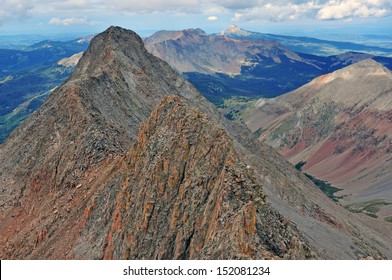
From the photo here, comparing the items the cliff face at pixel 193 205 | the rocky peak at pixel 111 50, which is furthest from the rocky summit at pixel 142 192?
the rocky peak at pixel 111 50

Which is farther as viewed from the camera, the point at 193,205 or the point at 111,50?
the point at 111,50

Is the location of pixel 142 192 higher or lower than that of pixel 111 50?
lower

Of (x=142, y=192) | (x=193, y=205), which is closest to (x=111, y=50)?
(x=142, y=192)

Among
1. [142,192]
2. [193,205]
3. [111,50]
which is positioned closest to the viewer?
[193,205]

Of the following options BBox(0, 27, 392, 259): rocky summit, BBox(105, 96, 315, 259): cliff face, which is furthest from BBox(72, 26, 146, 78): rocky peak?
BBox(105, 96, 315, 259): cliff face

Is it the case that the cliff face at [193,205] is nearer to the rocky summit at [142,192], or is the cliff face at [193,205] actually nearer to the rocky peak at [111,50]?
the rocky summit at [142,192]

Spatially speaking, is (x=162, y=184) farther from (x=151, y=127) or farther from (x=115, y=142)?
(x=115, y=142)

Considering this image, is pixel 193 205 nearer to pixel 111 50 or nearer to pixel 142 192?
pixel 142 192

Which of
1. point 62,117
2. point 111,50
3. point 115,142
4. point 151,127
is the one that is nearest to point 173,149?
point 151,127

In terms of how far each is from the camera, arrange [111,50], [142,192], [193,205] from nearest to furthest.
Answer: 1. [193,205]
2. [142,192]
3. [111,50]
